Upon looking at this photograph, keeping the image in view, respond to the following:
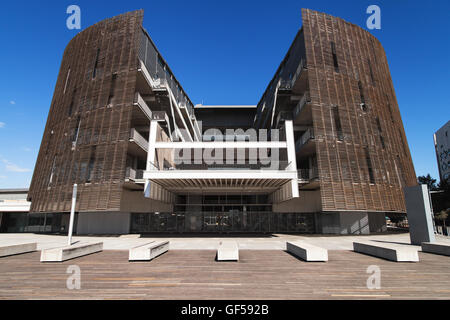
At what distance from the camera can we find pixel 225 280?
589 cm

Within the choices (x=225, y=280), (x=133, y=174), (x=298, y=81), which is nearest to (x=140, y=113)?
(x=133, y=174)

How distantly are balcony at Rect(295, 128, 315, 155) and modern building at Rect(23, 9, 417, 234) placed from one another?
231 millimetres

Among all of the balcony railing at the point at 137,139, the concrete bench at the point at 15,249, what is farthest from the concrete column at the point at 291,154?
the concrete bench at the point at 15,249

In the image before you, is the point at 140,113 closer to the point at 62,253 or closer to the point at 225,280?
the point at 62,253

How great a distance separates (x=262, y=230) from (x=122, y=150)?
646 inches

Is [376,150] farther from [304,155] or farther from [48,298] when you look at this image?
[48,298]

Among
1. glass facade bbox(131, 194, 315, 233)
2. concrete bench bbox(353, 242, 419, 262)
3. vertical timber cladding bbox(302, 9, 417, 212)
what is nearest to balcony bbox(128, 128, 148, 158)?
glass facade bbox(131, 194, 315, 233)

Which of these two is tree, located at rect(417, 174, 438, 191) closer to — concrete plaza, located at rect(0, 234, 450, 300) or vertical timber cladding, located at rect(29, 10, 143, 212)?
concrete plaza, located at rect(0, 234, 450, 300)

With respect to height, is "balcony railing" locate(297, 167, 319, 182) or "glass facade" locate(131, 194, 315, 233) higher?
"balcony railing" locate(297, 167, 319, 182)

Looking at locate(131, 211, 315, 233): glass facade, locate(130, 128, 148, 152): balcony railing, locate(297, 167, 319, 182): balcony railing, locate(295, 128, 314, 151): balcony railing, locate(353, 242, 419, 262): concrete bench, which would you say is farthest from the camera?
locate(131, 211, 315, 233): glass facade

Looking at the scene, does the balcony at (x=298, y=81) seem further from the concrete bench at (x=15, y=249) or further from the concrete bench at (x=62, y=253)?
the concrete bench at (x=15, y=249)

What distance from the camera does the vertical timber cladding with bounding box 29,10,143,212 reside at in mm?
21098

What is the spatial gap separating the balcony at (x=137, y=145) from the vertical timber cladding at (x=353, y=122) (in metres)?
17.0

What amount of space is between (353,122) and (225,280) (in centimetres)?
2238
